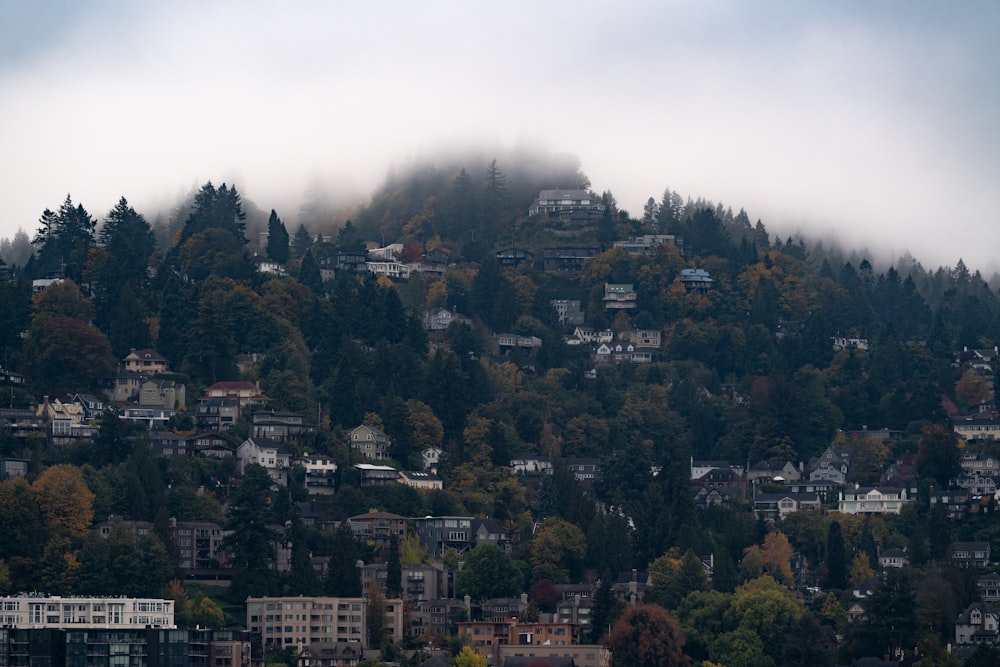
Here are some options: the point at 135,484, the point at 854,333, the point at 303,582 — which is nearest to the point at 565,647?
the point at 303,582

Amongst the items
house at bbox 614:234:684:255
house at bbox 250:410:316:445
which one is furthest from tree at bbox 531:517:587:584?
house at bbox 614:234:684:255

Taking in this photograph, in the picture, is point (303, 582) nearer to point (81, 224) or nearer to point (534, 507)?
point (534, 507)

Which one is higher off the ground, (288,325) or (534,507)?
(288,325)

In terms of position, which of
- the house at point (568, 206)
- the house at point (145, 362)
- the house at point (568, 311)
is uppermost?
the house at point (568, 206)

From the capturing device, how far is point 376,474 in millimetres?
133625

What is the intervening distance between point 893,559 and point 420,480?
24384mm

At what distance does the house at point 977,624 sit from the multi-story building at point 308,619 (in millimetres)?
27330

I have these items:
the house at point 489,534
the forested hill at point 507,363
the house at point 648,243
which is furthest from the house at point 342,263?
the house at point 489,534

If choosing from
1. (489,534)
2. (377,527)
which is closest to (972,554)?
(489,534)

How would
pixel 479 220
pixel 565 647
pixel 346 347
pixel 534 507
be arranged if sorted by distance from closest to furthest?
pixel 565 647 < pixel 534 507 < pixel 346 347 < pixel 479 220

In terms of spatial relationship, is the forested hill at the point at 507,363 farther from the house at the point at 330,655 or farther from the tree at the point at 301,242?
the house at the point at 330,655

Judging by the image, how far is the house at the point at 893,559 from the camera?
13012cm

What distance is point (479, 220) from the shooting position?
178250 mm

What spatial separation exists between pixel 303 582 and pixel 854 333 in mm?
58020
